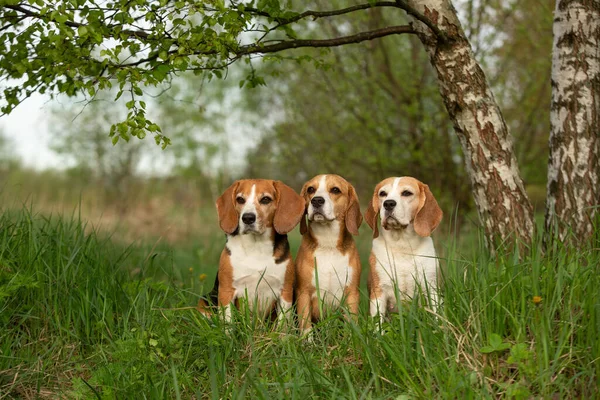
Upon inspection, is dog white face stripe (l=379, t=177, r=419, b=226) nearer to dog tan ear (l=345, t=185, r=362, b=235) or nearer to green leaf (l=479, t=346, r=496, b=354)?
dog tan ear (l=345, t=185, r=362, b=235)

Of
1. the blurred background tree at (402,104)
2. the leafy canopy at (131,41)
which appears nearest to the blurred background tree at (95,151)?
the blurred background tree at (402,104)

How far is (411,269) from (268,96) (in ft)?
42.8

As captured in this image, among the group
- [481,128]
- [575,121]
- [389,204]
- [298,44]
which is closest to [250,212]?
[389,204]

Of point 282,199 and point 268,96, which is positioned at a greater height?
point 268,96

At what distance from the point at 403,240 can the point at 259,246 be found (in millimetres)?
1072

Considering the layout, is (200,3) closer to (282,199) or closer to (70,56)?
(70,56)

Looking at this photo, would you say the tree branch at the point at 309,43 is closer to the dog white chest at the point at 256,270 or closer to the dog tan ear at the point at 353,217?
the dog tan ear at the point at 353,217

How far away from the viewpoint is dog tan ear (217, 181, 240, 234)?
4.79 m

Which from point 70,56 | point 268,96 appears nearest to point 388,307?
point 70,56

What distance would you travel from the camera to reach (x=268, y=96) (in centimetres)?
1712

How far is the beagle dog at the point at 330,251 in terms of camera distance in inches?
185

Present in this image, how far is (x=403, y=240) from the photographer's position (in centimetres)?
468

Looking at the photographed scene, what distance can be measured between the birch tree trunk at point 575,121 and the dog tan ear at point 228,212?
8.57ft

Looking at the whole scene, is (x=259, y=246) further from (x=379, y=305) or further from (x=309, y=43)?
(x=309, y=43)
